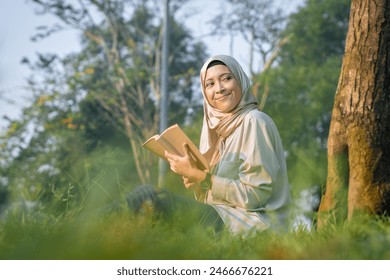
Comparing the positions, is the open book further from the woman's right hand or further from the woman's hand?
the woman's right hand

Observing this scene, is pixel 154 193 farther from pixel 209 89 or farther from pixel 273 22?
pixel 273 22

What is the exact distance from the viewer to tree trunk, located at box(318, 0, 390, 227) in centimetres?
411

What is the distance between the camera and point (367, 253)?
2562 millimetres

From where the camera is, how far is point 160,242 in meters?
2.23

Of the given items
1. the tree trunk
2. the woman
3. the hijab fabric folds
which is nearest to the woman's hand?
the woman

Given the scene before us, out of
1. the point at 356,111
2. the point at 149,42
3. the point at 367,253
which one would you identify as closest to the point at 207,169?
the point at 356,111

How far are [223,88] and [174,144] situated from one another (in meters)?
0.53

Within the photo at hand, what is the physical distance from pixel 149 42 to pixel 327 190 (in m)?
18.0

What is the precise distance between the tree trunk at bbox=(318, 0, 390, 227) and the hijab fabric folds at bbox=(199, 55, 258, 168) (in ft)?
1.80

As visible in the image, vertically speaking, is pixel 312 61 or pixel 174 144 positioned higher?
pixel 312 61

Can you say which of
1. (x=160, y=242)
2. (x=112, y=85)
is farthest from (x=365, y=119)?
(x=112, y=85)

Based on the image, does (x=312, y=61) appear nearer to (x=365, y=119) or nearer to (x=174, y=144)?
(x=365, y=119)

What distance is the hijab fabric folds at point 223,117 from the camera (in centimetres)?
418

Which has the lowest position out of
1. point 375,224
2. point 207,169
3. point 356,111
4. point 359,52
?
point 375,224
